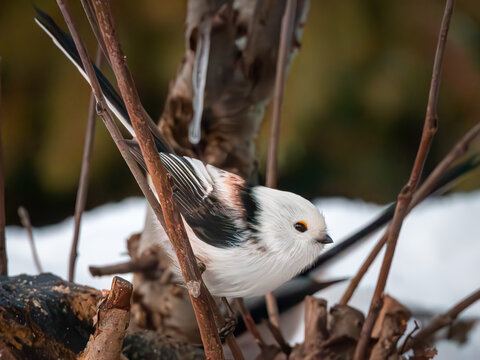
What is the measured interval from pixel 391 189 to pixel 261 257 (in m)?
0.74

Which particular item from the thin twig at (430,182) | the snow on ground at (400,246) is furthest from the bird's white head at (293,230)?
the snow on ground at (400,246)

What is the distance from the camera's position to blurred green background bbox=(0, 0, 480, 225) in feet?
2.96

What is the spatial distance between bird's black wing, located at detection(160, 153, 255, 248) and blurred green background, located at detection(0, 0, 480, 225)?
623 millimetres

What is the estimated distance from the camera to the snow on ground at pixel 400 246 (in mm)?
799

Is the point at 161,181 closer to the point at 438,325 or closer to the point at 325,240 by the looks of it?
the point at 325,240

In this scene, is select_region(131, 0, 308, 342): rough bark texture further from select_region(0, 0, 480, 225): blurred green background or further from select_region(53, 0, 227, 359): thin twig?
select_region(0, 0, 480, 225): blurred green background

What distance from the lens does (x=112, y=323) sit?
0.90 ft

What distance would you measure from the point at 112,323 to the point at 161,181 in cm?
9

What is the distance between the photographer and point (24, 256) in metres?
0.88

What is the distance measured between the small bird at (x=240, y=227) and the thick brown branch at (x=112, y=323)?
0.04m

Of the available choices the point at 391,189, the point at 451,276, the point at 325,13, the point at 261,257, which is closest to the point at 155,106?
the point at 325,13

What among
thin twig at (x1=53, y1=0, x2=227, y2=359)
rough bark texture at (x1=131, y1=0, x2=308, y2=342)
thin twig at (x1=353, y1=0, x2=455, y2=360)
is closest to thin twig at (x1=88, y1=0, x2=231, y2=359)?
thin twig at (x1=53, y1=0, x2=227, y2=359)

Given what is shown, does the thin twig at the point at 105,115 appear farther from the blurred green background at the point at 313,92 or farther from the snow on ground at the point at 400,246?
the blurred green background at the point at 313,92

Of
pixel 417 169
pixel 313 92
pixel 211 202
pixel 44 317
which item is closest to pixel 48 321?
pixel 44 317
